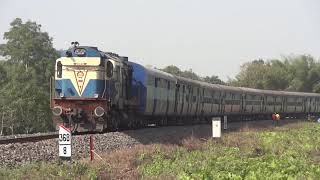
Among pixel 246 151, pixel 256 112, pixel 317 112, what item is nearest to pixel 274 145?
pixel 246 151

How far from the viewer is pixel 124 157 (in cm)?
1686

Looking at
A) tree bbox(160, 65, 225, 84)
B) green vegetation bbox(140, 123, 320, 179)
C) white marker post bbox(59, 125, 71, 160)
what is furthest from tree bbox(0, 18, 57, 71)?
white marker post bbox(59, 125, 71, 160)

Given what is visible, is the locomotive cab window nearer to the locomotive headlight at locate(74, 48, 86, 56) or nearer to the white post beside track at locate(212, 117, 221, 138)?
the locomotive headlight at locate(74, 48, 86, 56)

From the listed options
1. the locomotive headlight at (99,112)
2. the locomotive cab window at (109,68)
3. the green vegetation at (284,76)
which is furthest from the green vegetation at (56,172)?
the green vegetation at (284,76)

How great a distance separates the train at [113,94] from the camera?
23.1 meters

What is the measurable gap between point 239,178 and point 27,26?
67594 mm

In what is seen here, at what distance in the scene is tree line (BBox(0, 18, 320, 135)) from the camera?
56.1 meters

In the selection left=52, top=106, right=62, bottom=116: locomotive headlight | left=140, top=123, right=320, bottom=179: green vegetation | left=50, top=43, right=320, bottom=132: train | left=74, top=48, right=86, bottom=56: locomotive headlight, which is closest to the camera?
left=140, top=123, right=320, bottom=179: green vegetation

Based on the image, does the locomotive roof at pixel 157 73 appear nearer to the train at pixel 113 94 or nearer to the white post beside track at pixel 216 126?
the train at pixel 113 94

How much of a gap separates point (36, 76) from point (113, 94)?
155 ft

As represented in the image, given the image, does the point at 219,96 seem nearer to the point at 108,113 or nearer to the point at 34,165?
the point at 108,113

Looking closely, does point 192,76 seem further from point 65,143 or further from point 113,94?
point 65,143

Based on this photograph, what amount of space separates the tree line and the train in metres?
20.3

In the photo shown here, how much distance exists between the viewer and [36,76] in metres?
69.4
